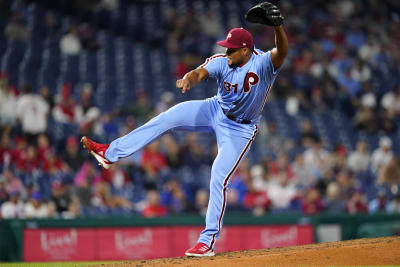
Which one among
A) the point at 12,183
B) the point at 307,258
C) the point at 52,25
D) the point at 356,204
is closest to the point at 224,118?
the point at 307,258

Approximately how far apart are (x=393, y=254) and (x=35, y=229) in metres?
5.77

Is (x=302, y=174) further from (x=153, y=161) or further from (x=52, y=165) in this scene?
(x=52, y=165)

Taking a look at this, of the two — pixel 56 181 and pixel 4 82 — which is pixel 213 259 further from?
pixel 4 82

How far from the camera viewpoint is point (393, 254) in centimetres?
597

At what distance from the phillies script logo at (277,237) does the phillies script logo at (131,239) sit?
5.49 feet

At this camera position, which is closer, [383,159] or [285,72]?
[383,159]

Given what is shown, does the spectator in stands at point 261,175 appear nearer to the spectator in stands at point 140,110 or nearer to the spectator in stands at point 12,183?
the spectator in stands at point 140,110

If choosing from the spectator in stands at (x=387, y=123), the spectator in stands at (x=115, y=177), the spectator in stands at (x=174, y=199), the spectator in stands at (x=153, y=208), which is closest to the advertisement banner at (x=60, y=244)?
the spectator in stands at (x=153, y=208)

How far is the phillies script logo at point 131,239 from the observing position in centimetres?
1038

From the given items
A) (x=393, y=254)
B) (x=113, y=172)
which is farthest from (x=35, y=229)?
(x=393, y=254)

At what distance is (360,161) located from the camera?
1302cm

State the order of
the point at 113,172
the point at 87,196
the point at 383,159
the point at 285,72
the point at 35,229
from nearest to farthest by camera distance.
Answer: the point at 35,229
the point at 87,196
the point at 113,172
the point at 383,159
the point at 285,72

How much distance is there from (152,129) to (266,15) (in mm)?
1358

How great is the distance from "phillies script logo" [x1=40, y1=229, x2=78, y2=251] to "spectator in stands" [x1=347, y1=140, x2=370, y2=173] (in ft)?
17.5
